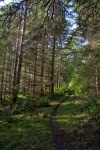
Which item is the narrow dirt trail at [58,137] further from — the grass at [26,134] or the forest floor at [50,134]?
the grass at [26,134]

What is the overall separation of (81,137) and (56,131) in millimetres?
1636

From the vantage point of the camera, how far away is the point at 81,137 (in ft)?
24.9

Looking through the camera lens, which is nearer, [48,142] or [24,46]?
[48,142]

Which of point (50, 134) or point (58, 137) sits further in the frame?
point (50, 134)

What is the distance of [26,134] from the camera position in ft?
29.1

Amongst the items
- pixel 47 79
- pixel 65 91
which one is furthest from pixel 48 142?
pixel 65 91

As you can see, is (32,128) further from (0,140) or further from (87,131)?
(87,131)

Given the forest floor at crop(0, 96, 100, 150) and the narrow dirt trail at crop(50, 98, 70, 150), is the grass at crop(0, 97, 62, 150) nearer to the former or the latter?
the forest floor at crop(0, 96, 100, 150)

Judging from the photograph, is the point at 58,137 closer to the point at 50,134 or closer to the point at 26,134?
the point at 50,134

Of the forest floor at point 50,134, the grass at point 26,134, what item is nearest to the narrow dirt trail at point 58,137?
the forest floor at point 50,134

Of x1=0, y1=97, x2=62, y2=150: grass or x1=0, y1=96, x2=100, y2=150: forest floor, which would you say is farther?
x1=0, y1=97, x2=62, y2=150: grass

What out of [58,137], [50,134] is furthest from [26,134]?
[58,137]

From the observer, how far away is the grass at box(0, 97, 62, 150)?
7.44 meters

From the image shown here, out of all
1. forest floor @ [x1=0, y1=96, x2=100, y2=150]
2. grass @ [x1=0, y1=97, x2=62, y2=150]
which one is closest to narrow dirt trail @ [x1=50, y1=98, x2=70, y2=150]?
forest floor @ [x1=0, y1=96, x2=100, y2=150]
